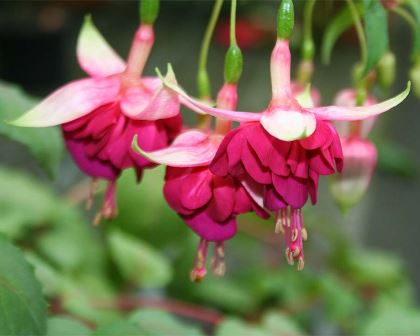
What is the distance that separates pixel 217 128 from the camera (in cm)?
61

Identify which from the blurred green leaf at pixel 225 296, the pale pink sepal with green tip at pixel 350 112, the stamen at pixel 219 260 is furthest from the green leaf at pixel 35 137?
the blurred green leaf at pixel 225 296

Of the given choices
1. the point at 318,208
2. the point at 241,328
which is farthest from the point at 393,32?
the point at 241,328

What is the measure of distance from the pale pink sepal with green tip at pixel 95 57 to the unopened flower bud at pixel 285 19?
0.55 feet

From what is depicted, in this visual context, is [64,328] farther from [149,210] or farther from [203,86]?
[149,210]

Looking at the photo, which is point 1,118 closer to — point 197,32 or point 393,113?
point 393,113

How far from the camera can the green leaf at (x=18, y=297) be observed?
1.99 ft

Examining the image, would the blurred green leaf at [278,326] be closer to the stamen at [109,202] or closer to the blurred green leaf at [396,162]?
the stamen at [109,202]

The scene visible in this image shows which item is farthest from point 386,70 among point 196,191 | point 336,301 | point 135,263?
point 336,301

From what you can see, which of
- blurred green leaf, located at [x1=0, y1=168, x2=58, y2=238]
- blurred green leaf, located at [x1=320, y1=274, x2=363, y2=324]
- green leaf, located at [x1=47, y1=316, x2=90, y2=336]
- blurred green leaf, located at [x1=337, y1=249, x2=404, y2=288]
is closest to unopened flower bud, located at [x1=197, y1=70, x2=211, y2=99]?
green leaf, located at [x1=47, y1=316, x2=90, y2=336]

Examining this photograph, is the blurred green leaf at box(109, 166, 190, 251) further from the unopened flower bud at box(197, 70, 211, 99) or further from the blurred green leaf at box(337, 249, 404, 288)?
the unopened flower bud at box(197, 70, 211, 99)

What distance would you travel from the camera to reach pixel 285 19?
0.57 m

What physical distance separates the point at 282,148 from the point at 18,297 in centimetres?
27

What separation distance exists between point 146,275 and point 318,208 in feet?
5.27

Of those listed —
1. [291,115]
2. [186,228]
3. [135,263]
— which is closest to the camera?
[291,115]
